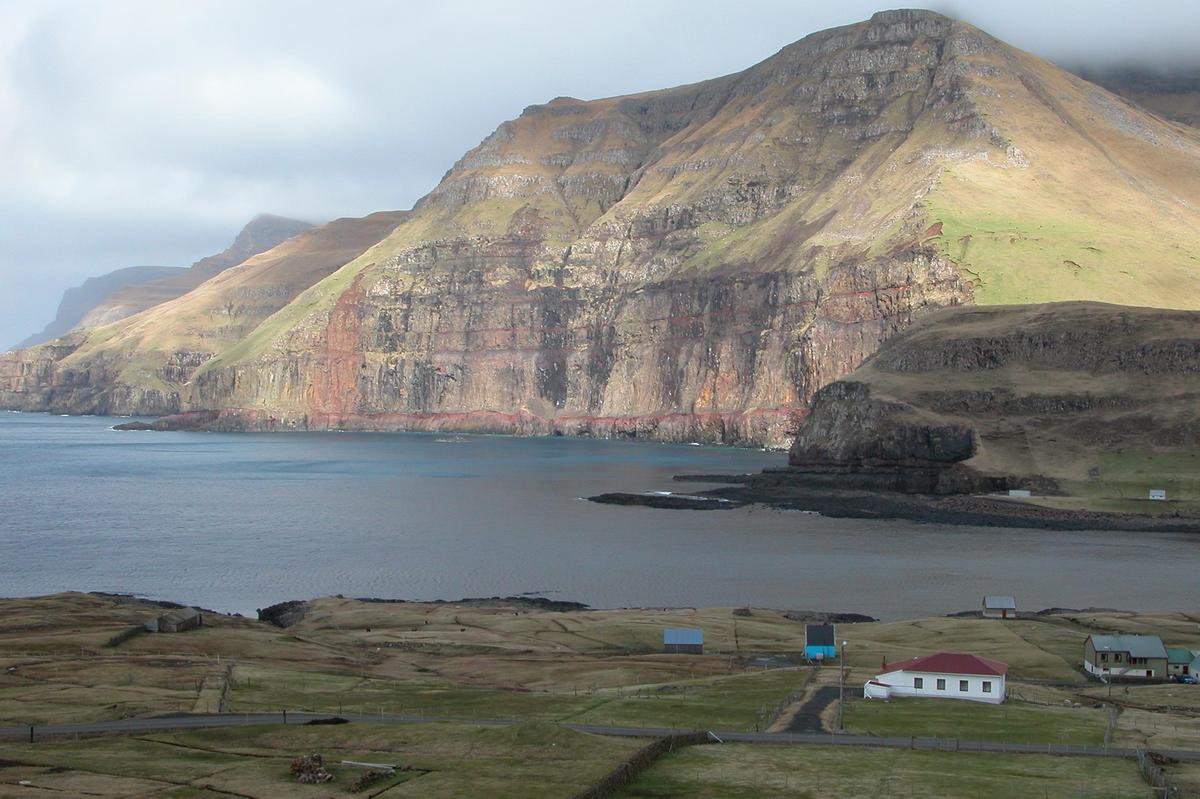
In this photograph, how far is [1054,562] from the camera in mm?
115500

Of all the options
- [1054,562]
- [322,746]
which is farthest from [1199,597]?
[322,746]

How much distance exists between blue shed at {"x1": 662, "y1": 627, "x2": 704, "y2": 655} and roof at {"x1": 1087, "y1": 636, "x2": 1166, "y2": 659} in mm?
21029

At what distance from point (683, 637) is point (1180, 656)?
26624 mm

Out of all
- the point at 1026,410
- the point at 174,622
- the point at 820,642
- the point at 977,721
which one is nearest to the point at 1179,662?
the point at 820,642

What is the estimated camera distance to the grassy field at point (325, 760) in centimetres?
3581

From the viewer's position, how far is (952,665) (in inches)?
2232

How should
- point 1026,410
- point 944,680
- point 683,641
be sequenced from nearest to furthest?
1. point 944,680
2. point 683,641
3. point 1026,410

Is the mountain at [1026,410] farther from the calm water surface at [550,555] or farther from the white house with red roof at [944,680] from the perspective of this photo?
the white house with red roof at [944,680]

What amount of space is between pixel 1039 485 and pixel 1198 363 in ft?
100

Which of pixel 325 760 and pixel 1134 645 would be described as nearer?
pixel 325 760

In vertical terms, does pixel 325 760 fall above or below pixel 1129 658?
above

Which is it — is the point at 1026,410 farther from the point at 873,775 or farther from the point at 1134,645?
the point at 873,775

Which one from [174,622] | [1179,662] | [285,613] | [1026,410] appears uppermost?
[1026,410]

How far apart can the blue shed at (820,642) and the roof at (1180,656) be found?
17500mm
